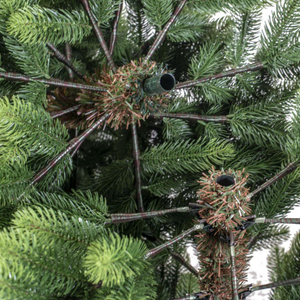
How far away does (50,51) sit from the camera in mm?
455

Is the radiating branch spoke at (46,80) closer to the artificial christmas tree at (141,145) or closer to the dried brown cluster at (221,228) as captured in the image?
the artificial christmas tree at (141,145)

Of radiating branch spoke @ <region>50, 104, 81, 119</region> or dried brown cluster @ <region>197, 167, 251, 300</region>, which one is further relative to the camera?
radiating branch spoke @ <region>50, 104, 81, 119</region>

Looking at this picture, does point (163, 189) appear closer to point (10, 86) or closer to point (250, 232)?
point (250, 232)

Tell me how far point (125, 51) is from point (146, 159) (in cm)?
18

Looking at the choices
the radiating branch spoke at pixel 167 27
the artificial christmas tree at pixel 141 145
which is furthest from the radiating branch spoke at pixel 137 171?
the radiating branch spoke at pixel 167 27

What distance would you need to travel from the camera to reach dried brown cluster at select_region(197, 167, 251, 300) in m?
0.34

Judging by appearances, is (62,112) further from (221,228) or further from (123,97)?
(221,228)

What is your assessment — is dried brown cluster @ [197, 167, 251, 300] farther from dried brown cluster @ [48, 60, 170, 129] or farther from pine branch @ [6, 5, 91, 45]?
pine branch @ [6, 5, 91, 45]

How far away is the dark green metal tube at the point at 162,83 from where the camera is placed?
37 centimetres

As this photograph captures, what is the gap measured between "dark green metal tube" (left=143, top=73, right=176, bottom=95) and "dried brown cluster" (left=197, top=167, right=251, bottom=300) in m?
0.09

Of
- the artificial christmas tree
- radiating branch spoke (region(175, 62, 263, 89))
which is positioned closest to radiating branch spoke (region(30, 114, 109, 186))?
the artificial christmas tree

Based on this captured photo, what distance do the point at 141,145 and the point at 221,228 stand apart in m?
0.26

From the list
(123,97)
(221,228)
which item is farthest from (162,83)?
(221,228)

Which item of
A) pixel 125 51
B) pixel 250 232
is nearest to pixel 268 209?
pixel 250 232
